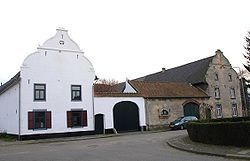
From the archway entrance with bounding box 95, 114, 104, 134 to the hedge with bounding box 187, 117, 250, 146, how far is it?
1597cm

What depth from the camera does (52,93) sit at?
30.2 meters

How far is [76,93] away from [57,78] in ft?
8.34

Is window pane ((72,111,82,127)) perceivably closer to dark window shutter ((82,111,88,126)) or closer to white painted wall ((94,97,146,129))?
dark window shutter ((82,111,88,126))

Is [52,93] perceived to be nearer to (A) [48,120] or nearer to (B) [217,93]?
(A) [48,120]

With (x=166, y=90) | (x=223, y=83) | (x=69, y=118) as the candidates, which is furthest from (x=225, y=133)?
(x=223, y=83)

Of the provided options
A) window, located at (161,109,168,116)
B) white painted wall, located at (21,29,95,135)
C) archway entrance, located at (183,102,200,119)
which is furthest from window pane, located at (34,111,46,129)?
archway entrance, located at (183,102,200,119)

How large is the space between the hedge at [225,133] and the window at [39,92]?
16.6 m

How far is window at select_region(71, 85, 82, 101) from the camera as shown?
104 feet

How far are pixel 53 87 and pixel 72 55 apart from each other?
3977mm

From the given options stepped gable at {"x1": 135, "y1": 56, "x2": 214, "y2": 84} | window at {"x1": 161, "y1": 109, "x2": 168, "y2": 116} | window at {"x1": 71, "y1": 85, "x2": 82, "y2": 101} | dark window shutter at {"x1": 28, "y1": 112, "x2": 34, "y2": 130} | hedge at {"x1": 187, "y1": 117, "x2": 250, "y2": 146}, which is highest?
stepped gable at {"x1": 135, "y1": 56, "x2": 214, "y2": 84}

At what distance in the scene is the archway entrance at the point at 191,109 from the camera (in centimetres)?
3912

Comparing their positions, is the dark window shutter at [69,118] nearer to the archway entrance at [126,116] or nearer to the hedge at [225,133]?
the archway entrance at [126,116]

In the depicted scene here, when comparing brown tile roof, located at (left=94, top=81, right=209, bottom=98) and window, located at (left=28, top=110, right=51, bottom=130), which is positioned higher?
brown tile roof, located at (left=94, top=81, right=209, bottom=98)

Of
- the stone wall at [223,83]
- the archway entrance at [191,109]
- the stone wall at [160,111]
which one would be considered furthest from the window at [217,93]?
the stone wall at [160,111]
